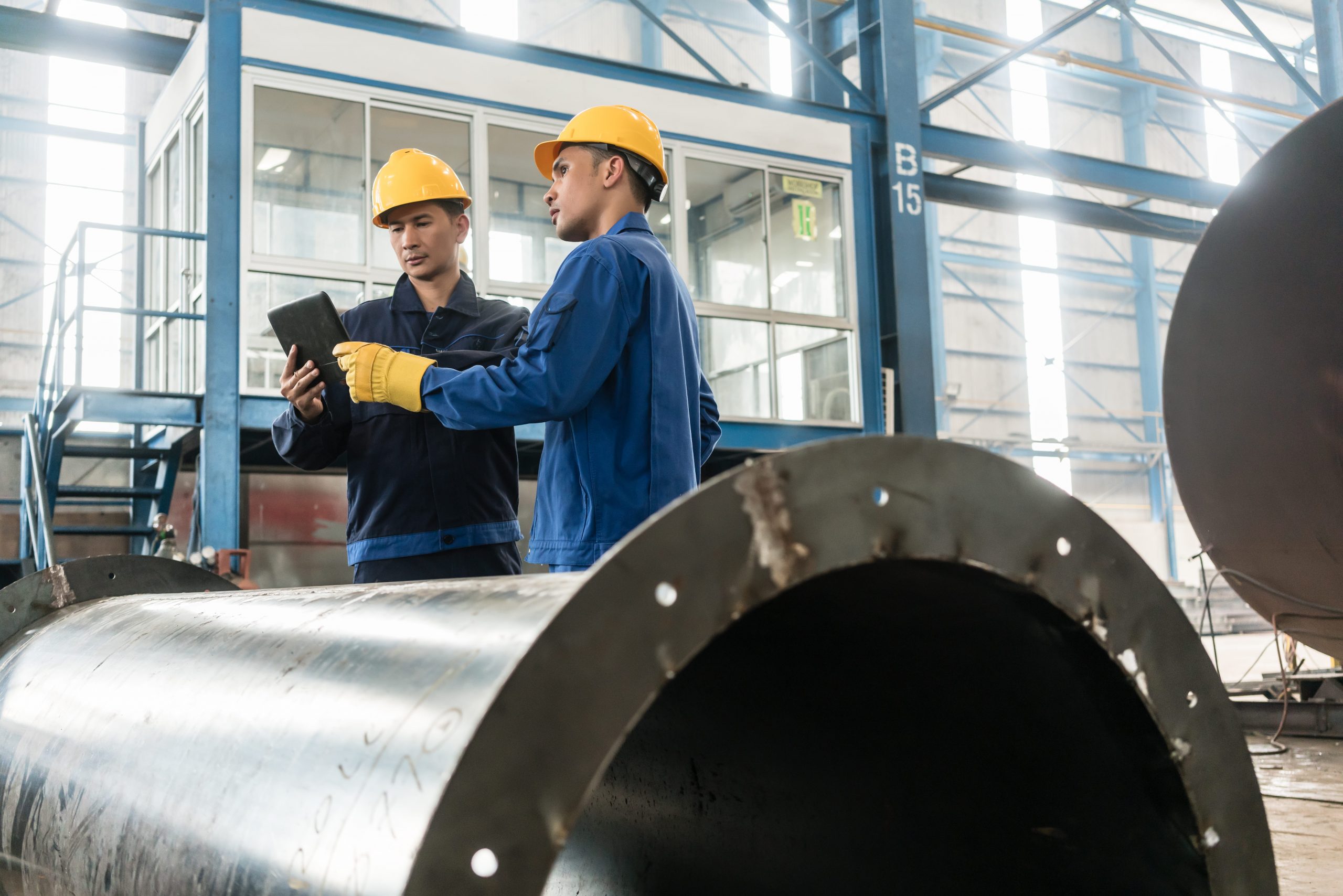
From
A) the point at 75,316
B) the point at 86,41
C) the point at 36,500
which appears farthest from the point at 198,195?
the point at 36,500

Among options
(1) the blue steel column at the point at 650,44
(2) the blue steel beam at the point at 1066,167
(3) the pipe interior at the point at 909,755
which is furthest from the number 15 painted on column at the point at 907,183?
(3) the pipe interior at the point at 909,755

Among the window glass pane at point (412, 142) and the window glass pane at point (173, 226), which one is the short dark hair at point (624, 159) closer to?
the window glass pane at point (412, 142)

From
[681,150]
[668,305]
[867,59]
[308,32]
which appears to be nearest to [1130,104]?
[867,59]

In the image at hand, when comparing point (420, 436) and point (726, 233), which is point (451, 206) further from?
point (726, 233)

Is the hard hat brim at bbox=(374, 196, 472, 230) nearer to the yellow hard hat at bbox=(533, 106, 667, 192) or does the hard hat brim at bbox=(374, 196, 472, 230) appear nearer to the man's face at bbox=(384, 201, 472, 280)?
the man's face at bbox=(384, 201, 472, 280)

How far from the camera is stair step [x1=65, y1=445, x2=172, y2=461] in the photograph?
18.8 ft

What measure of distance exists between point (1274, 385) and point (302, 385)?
1.87m

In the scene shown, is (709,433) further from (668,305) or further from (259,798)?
(259,798)

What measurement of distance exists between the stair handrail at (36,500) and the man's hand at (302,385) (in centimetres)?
349

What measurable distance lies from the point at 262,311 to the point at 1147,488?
14.0 meters

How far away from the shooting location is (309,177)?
20.1ft

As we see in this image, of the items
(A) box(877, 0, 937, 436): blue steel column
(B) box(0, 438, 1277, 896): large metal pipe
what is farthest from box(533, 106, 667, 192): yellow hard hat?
(A) box(877, 0, 937, 436): blue steel column

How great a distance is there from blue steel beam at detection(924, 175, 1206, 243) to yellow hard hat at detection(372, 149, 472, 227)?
6.89 m

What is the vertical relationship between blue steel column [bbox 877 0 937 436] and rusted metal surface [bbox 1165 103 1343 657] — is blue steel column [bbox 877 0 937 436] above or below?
above
